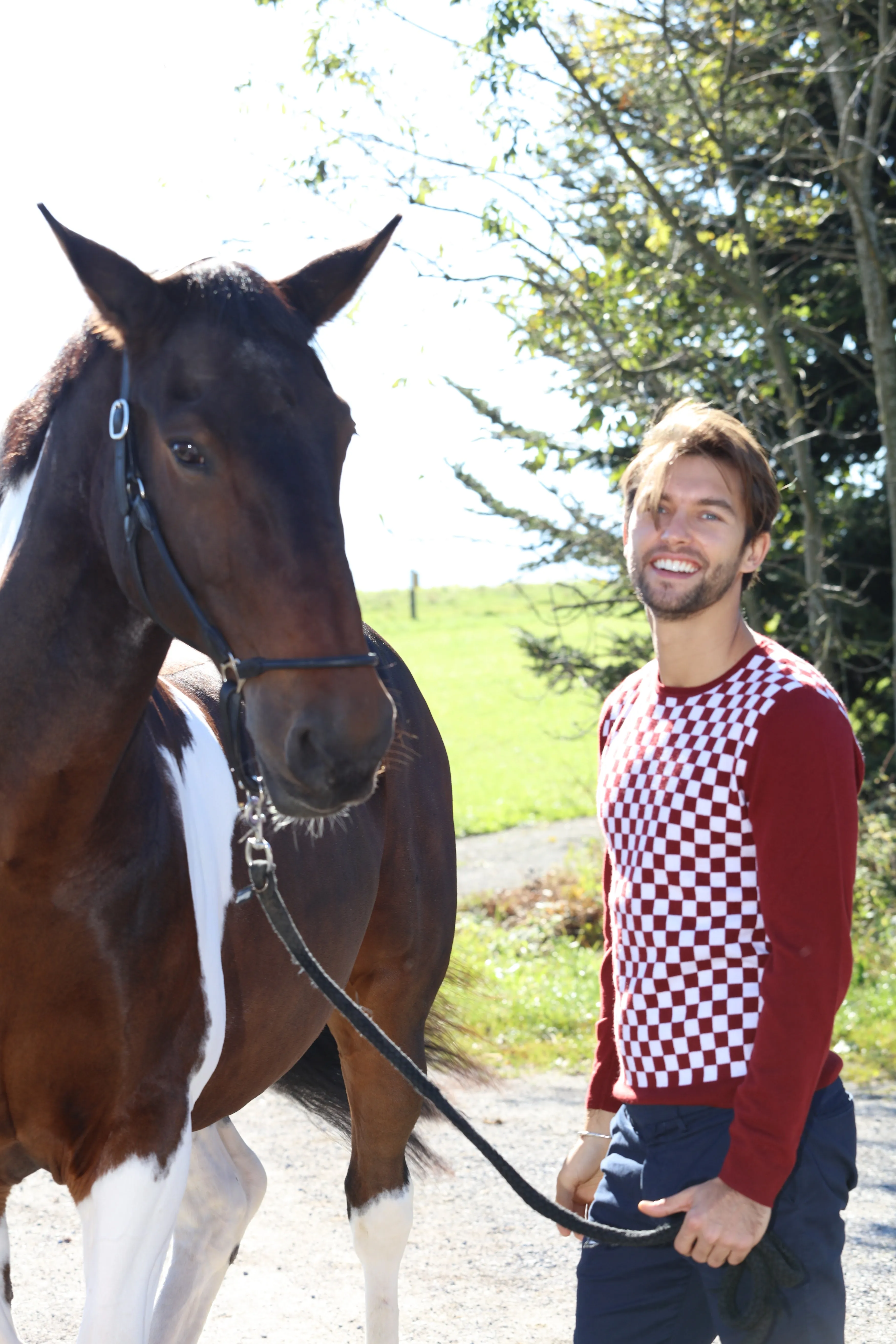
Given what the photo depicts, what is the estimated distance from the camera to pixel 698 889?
72.5 inches

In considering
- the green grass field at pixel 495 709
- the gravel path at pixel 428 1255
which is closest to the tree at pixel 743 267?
the green grass field at pixel 495 709

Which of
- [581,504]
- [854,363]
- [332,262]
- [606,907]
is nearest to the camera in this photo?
[332,262]

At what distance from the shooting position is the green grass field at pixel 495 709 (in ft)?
46.9

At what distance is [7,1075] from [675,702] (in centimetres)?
123

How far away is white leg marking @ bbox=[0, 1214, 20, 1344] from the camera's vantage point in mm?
2096

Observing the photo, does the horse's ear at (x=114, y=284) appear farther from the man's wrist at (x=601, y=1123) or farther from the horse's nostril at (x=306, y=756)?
the man's wrist at (x=601, y=1123)

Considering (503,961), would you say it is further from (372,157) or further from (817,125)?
(817,125)

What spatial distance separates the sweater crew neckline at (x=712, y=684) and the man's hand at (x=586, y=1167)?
0.77 m

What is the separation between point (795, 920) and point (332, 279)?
124 cm

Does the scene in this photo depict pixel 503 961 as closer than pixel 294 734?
No

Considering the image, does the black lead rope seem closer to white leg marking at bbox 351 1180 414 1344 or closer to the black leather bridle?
the black leather bridle

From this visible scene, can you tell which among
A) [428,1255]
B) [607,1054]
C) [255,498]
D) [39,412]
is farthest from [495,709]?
[255,498]

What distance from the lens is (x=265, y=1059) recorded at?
8.04ft

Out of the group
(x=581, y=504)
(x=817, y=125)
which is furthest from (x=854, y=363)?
(x=581, y=504)
